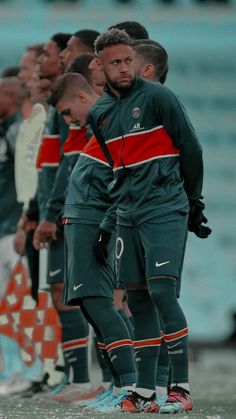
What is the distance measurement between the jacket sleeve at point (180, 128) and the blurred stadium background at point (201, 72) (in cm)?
1199

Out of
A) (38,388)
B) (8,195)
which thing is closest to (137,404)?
(38,388)

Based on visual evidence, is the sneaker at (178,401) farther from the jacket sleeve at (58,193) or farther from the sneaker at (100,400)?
the jacket sleeve at (58,193)

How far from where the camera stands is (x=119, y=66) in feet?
21.0

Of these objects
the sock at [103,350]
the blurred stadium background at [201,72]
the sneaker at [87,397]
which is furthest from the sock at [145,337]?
the blurred stadium background at [201,72]

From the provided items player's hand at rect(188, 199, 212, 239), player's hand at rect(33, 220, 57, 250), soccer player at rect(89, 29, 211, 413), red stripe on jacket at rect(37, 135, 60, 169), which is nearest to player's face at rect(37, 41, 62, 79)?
red stripe on jacket at rect(37, 135, 60, 169)

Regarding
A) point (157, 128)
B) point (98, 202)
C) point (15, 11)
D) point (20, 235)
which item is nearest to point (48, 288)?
point (20, 235)

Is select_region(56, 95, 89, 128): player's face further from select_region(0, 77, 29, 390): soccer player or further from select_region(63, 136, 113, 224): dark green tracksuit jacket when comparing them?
select_region(0, 77, 29, 390): soccer player

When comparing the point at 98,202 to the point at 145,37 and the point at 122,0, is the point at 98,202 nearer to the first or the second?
the point at 145,37

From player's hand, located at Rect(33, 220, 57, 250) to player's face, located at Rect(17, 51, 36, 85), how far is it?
1.63 m

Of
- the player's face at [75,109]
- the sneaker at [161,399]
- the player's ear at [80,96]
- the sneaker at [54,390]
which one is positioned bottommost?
the sneaker at [54,390]

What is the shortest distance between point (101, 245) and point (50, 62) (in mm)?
2008

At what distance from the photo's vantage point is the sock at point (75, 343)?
7902mm

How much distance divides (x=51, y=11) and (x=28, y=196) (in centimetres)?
1087

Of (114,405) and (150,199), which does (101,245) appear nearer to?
(150,199)
